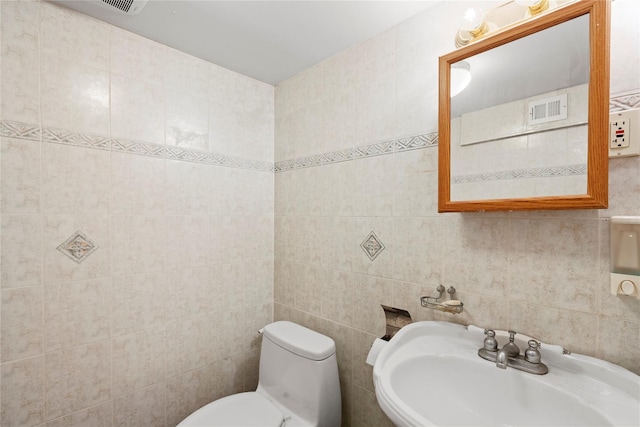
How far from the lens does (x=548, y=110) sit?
90 cm

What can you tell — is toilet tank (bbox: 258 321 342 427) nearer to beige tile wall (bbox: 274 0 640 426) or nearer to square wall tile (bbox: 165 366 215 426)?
beige tile wall (bbox: 274 0 640 426)

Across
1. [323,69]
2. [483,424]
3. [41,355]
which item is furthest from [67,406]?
[323,69]

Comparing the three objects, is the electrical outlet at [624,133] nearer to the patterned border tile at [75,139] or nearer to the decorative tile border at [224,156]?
the decorative tile border at [224,156]

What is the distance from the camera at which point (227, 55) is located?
1.59m

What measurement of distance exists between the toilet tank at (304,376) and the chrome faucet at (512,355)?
69cm

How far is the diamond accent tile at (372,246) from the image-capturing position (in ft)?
4.58

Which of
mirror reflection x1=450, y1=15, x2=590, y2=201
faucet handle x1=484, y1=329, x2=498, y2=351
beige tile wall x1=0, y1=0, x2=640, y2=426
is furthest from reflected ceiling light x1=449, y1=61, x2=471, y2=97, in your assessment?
faucet handle x1=484, y1=329, x2=498, y2=351

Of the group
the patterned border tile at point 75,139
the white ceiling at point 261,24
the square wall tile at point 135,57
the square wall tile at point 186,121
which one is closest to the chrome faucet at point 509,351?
the white ceiling at point 261,24

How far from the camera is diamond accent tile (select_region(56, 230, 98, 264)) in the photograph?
4.04ft

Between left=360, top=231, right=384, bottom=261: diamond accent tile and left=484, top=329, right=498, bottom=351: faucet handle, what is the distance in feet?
1.75

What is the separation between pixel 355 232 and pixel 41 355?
4.60ft

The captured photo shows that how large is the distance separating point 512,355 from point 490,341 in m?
0.07

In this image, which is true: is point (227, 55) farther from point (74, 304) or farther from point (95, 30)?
point (74, 304)

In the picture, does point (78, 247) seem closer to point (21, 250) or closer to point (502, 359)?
point (21, 250)
